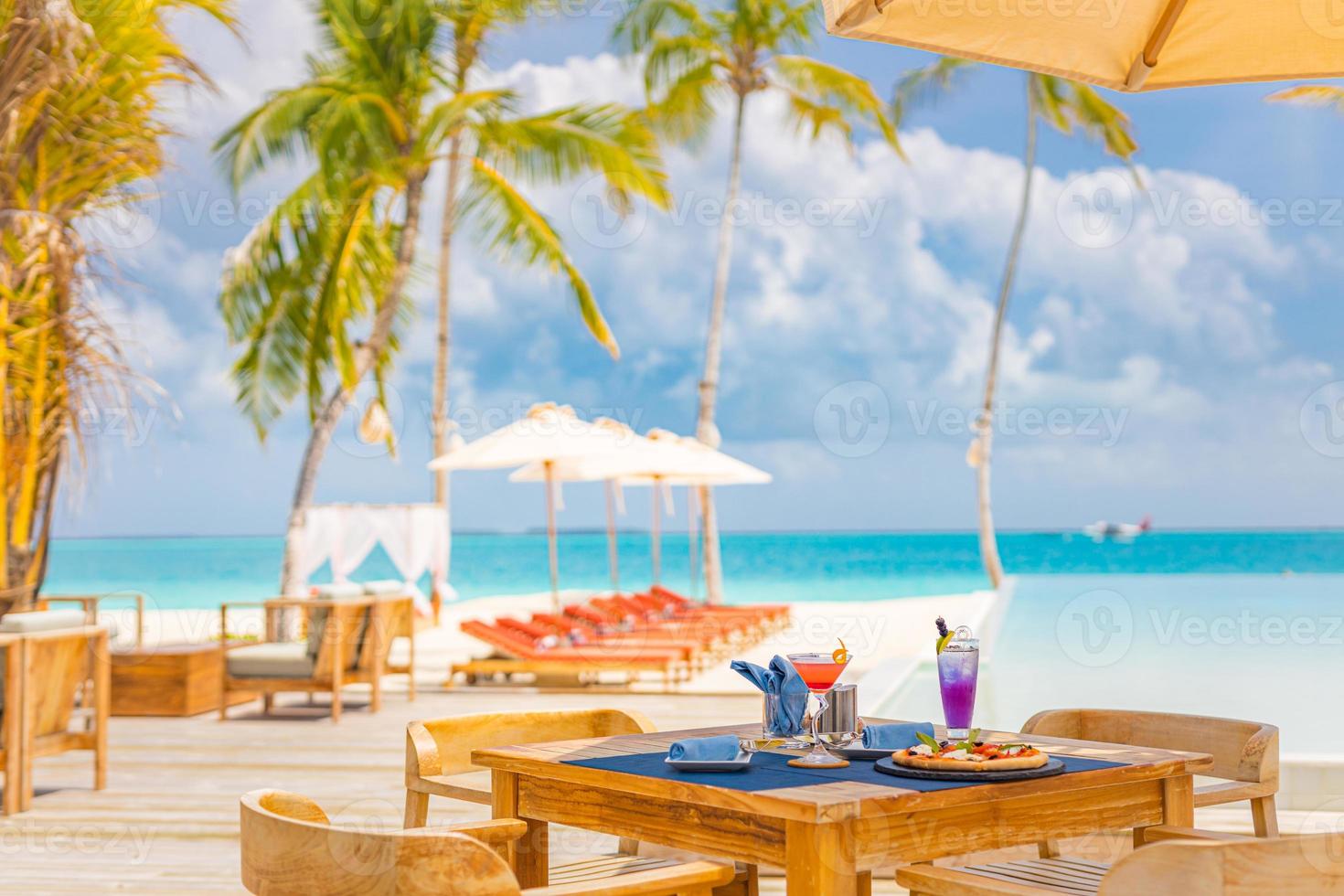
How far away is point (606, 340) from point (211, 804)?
7.72m

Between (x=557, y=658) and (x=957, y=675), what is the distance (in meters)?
7.84

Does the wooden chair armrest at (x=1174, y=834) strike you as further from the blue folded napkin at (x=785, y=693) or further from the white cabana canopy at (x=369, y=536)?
the white cabana canopy at (x=369, y=536)

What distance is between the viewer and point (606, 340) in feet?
42.7

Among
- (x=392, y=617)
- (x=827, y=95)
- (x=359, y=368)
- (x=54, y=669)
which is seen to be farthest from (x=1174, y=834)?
(x=827, y=95)

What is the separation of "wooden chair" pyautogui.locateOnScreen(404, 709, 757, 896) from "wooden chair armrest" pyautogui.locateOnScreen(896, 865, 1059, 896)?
2.50 feet

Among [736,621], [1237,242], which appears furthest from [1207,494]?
[736,621]

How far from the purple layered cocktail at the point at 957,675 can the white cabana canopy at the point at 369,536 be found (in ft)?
37.3

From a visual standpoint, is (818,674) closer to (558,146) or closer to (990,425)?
(558,146)

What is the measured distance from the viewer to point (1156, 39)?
Result: 297 cm

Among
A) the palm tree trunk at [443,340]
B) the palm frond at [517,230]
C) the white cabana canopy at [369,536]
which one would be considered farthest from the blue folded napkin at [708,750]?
the palm tree trunk at [443,340]

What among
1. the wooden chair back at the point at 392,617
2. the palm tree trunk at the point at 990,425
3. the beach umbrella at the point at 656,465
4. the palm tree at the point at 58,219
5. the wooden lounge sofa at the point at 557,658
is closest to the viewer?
the palm tree at the point at 58,219

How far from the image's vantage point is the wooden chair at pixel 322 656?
27.5 feet

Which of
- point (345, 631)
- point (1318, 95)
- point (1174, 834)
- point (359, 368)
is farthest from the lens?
point (359, 368)

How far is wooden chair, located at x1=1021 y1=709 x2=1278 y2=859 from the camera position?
124 inches
